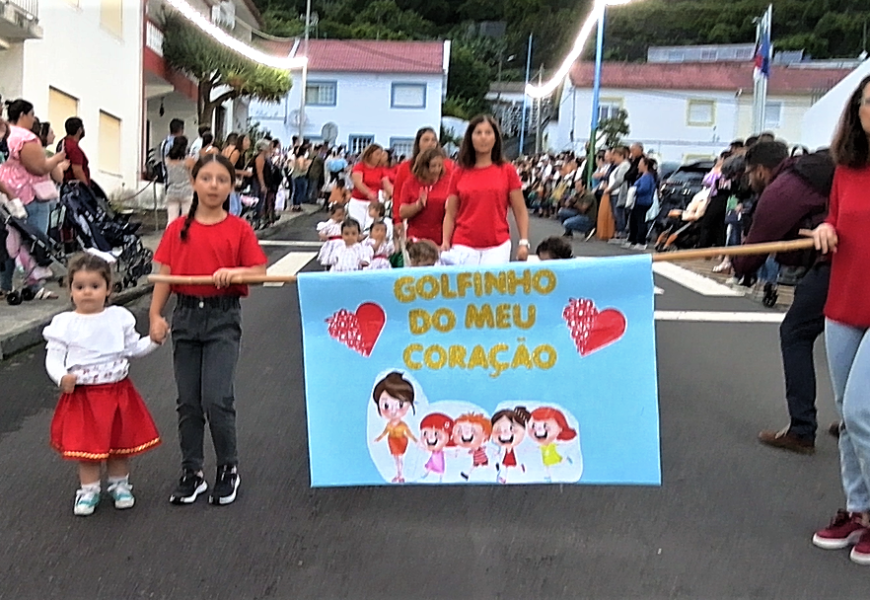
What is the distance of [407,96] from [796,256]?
2335 inches

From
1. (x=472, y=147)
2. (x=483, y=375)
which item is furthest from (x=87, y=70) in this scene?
(x=483, y=375)

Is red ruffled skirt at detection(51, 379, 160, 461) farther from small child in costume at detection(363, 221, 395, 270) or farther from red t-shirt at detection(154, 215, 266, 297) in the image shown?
small child in costume at detection(363, 221, 395, 270)

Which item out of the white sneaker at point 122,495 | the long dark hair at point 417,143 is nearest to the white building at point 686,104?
the long dark hair at point 417,143

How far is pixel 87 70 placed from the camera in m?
19.9

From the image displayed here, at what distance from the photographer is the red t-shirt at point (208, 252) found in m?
4.39

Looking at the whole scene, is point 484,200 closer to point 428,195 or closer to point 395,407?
point 428,195

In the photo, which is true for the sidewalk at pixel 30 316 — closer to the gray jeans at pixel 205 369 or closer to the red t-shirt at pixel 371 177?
the red t-shirt at pixel 371 177

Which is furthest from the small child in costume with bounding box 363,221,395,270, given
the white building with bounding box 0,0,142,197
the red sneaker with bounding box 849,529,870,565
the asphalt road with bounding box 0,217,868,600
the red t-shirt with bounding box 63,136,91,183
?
the white building with bounding box 0,0,142,197

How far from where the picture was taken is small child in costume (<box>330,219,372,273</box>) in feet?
29.7

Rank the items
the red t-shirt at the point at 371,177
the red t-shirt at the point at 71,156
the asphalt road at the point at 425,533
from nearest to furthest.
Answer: the asphalt road at the point at 425,533
the red t-shirt at the point at 371,177
the red t-shirt at the point at 71,156

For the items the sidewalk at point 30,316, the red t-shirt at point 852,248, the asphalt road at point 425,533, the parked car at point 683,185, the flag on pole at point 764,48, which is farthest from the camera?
the flag on pole at point 764,48

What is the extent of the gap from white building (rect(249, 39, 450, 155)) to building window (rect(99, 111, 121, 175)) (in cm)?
3936

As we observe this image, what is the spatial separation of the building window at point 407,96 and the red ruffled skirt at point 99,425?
59.4 metres

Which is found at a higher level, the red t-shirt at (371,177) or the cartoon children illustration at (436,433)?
the red t-shirt at (371,177)
